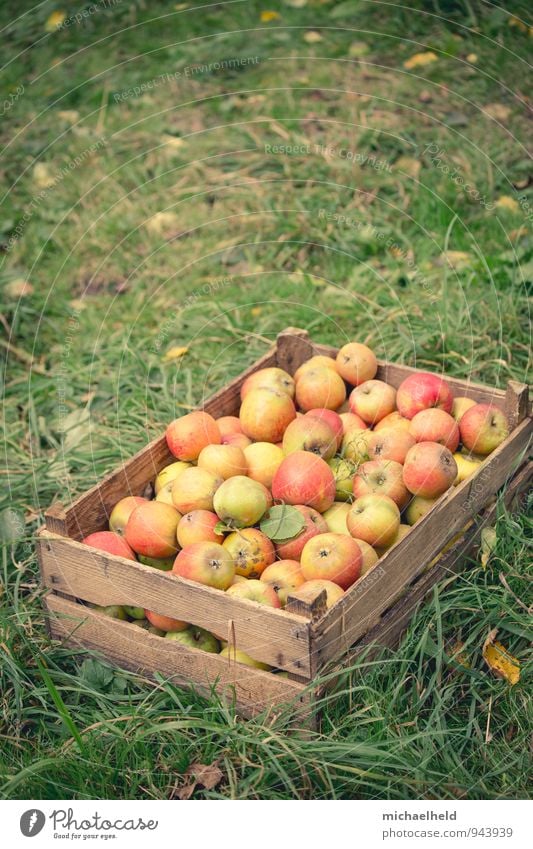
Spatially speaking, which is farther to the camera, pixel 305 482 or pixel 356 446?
pixel 356 446

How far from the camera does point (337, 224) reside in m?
6.18

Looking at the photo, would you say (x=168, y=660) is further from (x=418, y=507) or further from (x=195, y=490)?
(x=418, y=507)

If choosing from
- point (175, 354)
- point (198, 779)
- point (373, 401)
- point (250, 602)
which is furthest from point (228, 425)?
point (198, 779)

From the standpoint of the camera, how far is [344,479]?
379 cm

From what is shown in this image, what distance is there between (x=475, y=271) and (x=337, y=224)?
1041 mm

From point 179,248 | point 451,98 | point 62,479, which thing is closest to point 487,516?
point 62,479

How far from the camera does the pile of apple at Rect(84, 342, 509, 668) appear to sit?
3369 millimetres

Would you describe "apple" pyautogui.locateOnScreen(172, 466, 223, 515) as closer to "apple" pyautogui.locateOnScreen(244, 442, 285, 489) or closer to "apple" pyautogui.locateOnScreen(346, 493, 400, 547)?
"apple" pyautogui.locateOnScreen(244, 442, 285, 489)

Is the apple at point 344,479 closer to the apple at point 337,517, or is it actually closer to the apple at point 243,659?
the apple at point 337,517

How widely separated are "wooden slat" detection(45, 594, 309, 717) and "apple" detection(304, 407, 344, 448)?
1108 mm

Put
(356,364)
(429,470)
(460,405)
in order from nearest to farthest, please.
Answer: (429,470)
(460,405)
(356,364)

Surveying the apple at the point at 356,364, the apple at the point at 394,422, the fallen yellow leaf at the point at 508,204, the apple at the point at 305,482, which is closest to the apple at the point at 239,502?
the apple at the point at 305,482

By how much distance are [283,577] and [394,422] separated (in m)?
0.98
